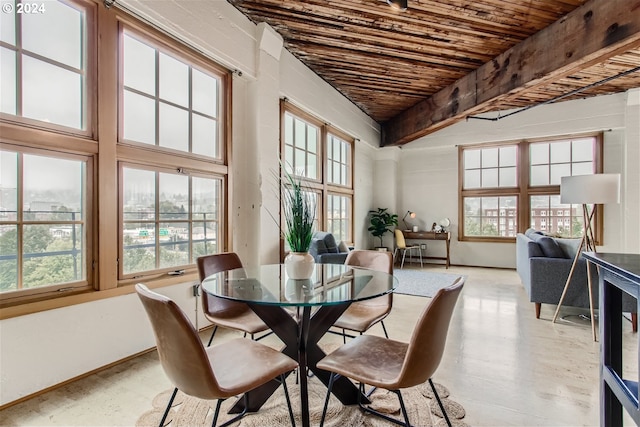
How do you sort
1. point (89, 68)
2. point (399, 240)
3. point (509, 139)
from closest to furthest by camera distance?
1. point (89, 68)
2. point (509, 139)
3. point (399, 240)

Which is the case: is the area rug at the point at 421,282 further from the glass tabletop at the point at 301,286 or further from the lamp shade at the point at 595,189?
the glass tabletop at the point at 301,286

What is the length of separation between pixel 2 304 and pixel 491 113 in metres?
7.73

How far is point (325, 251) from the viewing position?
4320 millimetres

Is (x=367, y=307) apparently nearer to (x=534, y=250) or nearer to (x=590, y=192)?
(x=534, y=250)

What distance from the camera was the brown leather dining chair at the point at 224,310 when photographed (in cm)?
212

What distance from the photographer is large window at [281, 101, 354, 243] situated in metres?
4.63

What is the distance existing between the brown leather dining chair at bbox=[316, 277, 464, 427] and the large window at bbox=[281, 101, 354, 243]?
2.88 m

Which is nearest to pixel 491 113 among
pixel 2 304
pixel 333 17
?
pixel 333 17

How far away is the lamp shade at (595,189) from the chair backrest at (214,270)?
3.26 metres

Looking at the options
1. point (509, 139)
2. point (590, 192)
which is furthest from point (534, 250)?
point (509, 139)

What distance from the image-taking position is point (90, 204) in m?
2.30

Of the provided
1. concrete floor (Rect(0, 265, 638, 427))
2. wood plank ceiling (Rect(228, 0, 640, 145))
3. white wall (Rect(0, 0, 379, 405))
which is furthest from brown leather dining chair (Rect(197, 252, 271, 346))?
wood plank ceiling (Rect(228, 0, 640, 145))

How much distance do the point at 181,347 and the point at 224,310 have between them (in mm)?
1119

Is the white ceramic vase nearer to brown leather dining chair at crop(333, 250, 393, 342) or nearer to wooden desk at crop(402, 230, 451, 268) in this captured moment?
brown leather dining chair at crop(333, 250, 393, 342)
